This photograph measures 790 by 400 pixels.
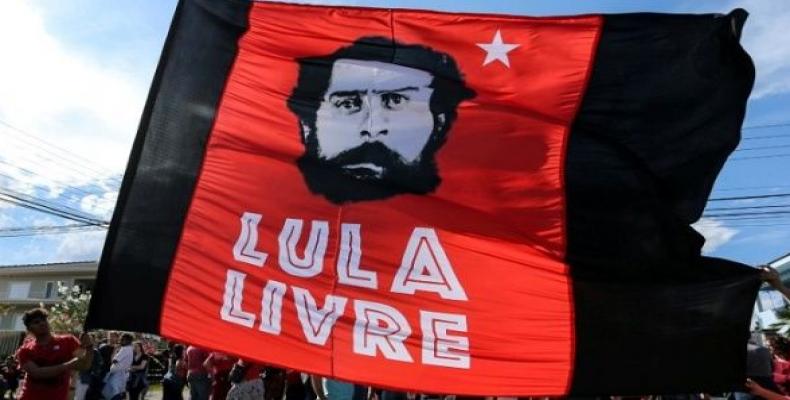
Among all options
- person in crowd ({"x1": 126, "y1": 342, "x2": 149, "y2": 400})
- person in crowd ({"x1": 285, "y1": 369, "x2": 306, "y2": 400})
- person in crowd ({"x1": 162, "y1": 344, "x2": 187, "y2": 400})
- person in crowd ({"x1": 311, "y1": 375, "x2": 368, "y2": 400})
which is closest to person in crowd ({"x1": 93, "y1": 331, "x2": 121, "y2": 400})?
person in crowd ({"x1": 126, "y1": 342, "x2": 149, "y2": 400})

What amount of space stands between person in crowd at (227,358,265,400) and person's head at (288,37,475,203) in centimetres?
501

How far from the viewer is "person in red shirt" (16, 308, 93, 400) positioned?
5.96m

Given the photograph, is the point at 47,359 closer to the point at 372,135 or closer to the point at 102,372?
the point at 372,135

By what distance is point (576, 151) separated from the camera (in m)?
4.28

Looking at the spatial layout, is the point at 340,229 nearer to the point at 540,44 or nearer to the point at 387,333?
the point at 387,333

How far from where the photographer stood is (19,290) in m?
53.8

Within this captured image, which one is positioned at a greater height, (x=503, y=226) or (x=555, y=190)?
(x=555, y=190)

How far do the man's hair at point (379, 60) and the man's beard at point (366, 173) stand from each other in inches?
12.2

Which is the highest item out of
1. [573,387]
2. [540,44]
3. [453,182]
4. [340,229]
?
[540,44]

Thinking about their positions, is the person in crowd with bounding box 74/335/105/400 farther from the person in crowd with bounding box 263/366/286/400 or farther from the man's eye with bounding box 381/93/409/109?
the man's eye with bounding box 381/93/409/109

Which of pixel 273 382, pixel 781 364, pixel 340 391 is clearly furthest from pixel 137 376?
pixel 781 364

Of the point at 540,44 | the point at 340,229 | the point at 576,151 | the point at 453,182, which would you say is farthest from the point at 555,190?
the point at 340,229

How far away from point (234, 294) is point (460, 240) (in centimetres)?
138

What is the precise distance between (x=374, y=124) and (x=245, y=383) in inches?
212
